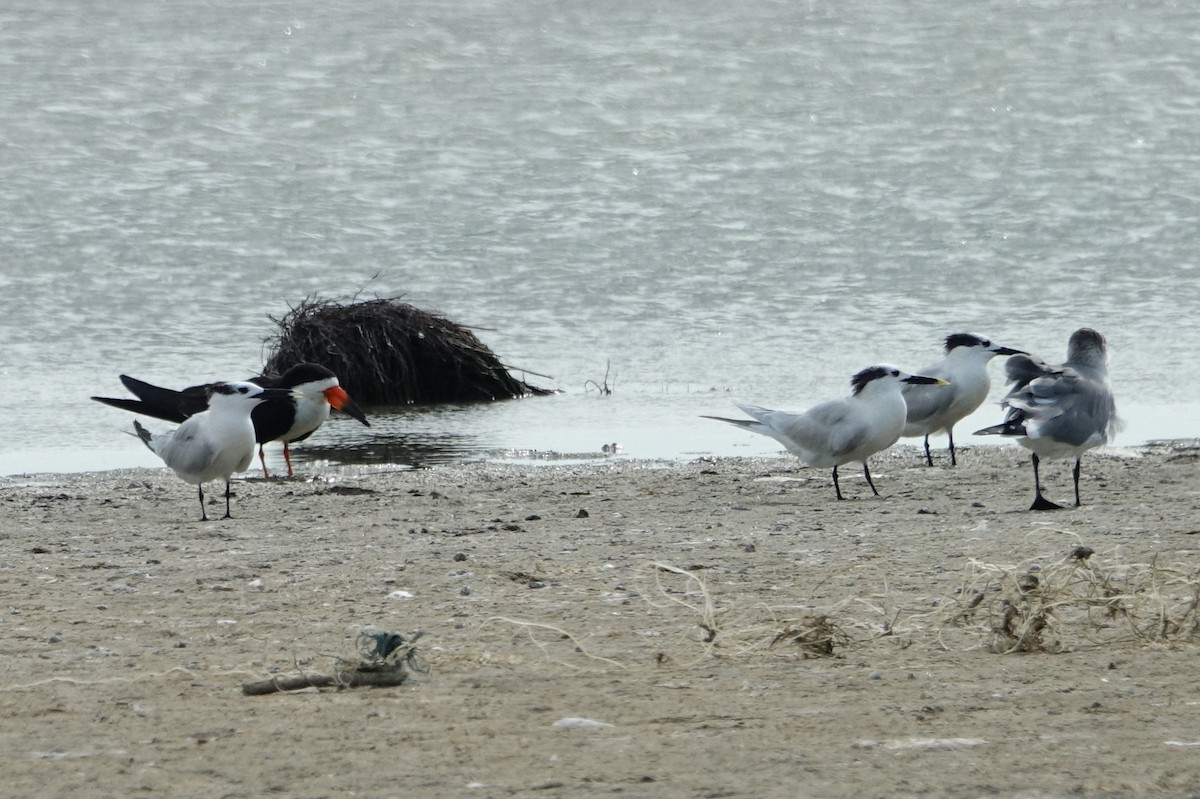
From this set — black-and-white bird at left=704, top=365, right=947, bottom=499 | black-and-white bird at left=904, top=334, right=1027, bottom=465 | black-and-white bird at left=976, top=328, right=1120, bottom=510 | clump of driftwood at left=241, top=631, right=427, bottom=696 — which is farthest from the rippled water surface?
clump of driftwood at left=241, top=631, right=427, bottom=696

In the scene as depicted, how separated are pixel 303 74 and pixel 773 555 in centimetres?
1967

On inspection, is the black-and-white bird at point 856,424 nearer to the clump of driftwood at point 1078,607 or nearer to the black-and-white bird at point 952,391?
the black-and-white bird at point 952,391

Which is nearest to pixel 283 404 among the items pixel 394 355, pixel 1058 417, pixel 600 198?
pixel 394 355

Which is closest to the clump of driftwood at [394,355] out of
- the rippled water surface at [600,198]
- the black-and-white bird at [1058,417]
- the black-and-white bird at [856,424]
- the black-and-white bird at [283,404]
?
the rippled water surface at [600,198]

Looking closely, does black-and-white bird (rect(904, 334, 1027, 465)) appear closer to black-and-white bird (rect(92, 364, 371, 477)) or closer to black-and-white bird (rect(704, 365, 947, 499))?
black-and-white bird (rect(704, 365, 947, 499))

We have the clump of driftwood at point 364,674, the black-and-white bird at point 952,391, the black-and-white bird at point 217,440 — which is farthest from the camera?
the black-and-white bird at point 952,391

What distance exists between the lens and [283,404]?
30.3ft

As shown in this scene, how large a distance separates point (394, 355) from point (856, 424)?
457 cm

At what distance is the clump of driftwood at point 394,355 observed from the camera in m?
11.9

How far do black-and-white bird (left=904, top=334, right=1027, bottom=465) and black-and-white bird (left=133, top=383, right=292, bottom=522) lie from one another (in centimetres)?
322

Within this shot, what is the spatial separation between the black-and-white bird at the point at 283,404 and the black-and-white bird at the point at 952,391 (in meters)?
2.98

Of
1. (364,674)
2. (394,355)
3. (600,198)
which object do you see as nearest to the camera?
(364,674)

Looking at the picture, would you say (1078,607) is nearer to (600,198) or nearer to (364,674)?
(364,674)

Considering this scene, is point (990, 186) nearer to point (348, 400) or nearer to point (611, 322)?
point (611, 322)
